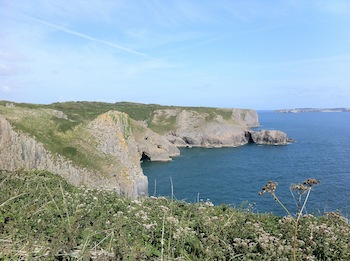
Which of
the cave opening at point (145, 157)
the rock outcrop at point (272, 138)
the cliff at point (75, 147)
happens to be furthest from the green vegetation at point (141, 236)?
the rock outcrop at point (272, 138)

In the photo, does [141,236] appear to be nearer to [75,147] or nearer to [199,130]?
[75,147]

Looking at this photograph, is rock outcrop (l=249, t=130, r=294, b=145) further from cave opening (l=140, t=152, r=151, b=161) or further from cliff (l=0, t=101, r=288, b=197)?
cliff (l=0, t=101, r=288, b=197)

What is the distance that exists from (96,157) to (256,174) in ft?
114

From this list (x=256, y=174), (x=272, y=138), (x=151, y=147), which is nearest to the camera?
(x=256, y=174)

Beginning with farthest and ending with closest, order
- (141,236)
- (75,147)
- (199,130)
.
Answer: (199,130) → (75,147) → (141,236)

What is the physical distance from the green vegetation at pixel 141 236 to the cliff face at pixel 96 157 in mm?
14707

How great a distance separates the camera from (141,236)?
5516 mm

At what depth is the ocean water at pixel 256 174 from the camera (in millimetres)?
40594

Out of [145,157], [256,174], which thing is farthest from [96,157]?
[145,157]

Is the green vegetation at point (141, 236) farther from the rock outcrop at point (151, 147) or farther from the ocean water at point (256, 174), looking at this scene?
the rock outcrop at point (151, 147)

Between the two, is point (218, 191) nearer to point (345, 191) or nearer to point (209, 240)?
point (345, 191)

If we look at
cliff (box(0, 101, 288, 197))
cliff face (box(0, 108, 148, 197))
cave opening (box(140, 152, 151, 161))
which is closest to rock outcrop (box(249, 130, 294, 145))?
cave opening (box(140, 152, 151, 161))

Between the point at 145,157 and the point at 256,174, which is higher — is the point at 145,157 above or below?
below

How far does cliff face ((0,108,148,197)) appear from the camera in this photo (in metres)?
26.2
